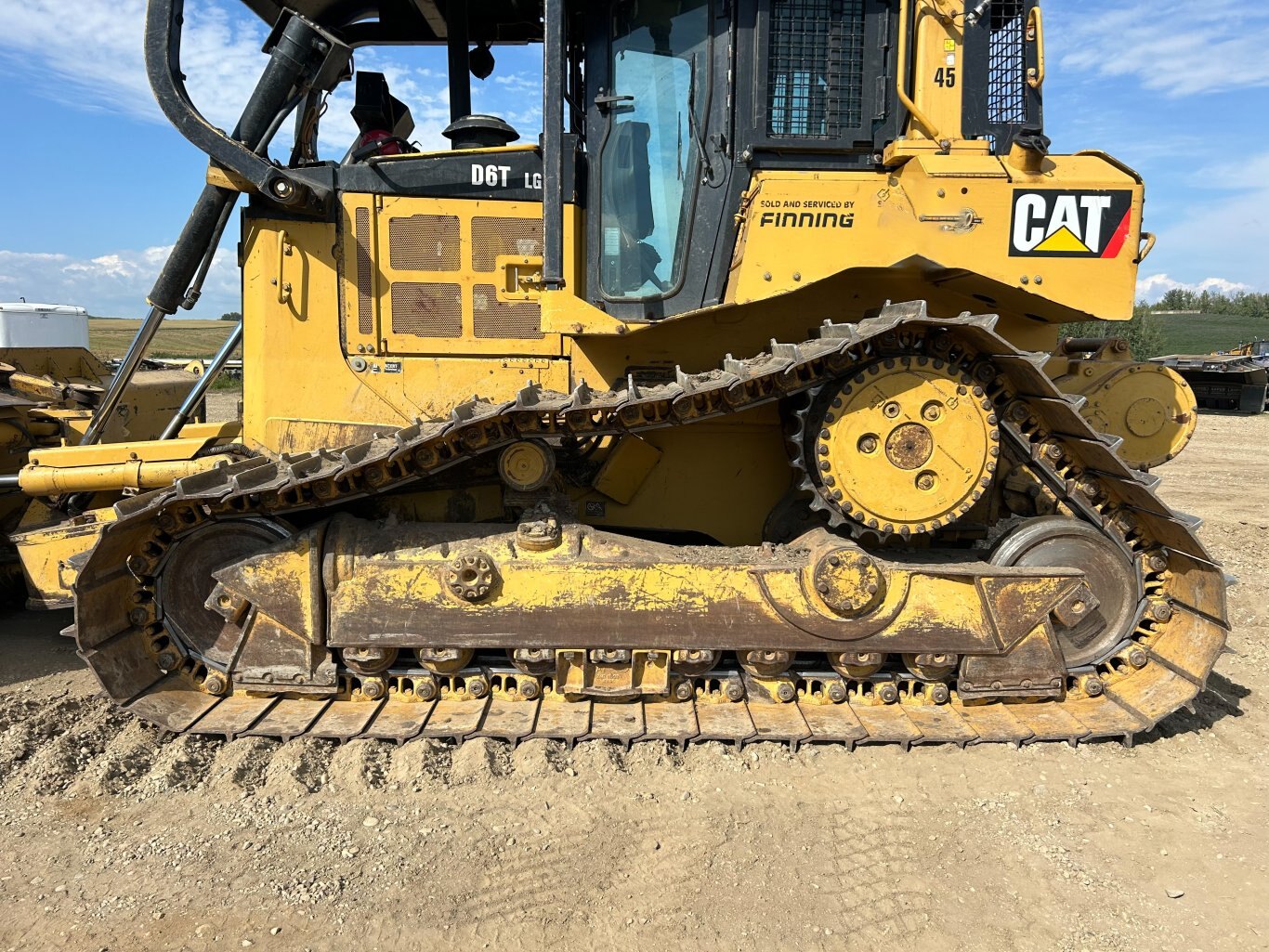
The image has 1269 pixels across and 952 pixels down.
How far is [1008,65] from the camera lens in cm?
424

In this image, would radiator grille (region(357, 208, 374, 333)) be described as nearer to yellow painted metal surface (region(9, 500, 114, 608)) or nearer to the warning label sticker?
yellow painted metal surface (region(9, 500, 114, 608))

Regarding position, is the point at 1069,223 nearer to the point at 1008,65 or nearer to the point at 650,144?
the point at 1008,65

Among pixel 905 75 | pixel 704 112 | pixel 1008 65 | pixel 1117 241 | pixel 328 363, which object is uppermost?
pixel 1008 65

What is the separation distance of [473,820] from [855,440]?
7.47ft

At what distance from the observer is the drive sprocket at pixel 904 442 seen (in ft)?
12.1

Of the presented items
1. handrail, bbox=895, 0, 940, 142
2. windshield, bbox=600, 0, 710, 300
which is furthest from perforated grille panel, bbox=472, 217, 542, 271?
handrail, bbox=895, 0, 940, 142

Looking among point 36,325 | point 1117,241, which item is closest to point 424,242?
point 1117,241

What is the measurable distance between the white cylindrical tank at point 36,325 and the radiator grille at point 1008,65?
45.7 feet

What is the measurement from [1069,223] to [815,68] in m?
1.40

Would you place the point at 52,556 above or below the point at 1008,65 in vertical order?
below

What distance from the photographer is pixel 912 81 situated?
402 centimetres

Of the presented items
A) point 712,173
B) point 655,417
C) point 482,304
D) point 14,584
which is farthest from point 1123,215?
point 14,584

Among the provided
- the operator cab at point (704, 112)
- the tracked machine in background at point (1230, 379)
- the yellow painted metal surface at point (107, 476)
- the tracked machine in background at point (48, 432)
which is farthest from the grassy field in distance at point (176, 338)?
the tracked machine in background at point (1230, 379)

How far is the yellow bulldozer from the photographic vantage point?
378 centimetres
